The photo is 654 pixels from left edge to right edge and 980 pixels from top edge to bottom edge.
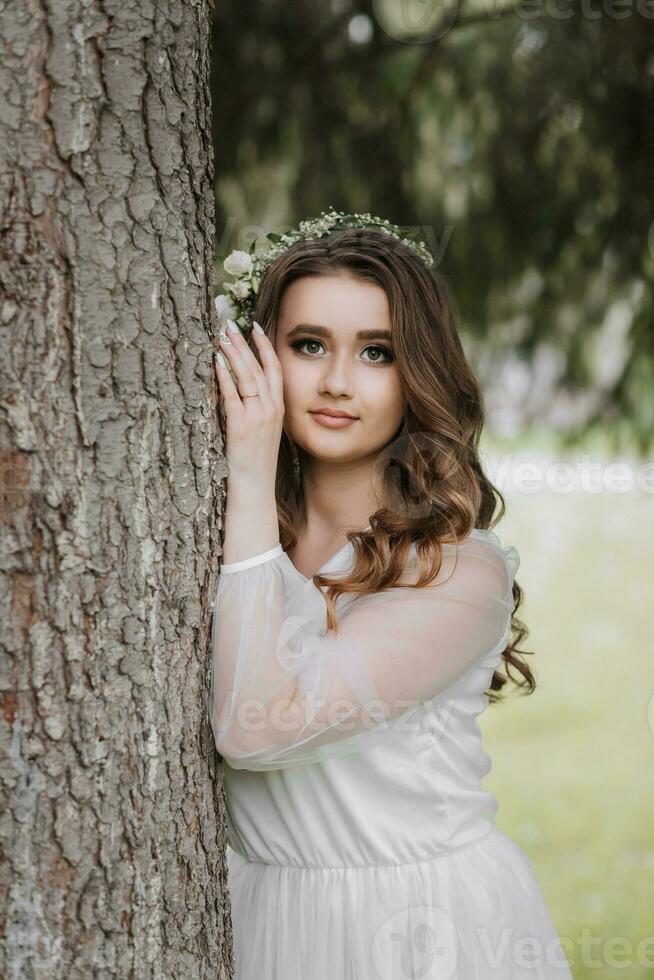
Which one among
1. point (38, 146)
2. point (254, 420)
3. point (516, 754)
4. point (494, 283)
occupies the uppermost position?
point (494, 283)

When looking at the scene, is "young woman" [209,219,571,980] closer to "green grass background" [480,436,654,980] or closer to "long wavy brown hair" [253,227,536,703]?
"long wavy brown hair" [253,227,536,703]

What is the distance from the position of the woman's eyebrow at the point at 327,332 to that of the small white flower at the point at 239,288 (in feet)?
0.75

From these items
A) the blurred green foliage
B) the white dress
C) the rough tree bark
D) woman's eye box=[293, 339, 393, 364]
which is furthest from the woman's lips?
the blurred green foliage

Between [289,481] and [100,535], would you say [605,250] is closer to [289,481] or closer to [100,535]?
[289,481]

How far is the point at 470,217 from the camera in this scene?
4316mm

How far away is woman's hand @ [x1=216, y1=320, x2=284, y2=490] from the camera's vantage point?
182 cm

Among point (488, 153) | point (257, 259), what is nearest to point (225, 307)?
point (257, 259)

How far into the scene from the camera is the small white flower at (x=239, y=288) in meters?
2.38

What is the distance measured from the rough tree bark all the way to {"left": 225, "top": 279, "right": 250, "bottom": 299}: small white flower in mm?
649

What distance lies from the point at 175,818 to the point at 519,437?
129 inches

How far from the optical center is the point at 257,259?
2.46 meters

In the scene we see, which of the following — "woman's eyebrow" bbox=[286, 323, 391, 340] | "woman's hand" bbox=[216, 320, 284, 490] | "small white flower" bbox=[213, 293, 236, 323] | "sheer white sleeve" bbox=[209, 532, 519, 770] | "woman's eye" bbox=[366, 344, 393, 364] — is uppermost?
"small white flower" bbox=[213, 293, 236, 323]

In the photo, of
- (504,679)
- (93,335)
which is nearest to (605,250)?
(504,679)

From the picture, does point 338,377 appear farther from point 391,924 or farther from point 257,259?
point 391,924
